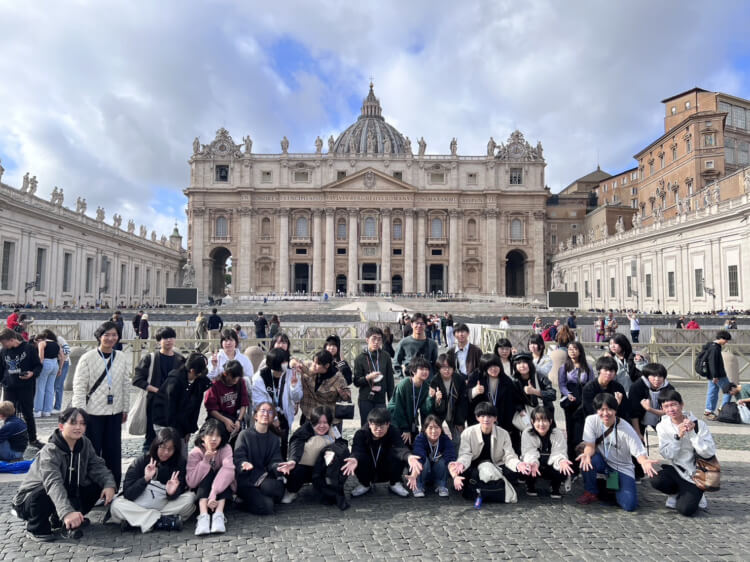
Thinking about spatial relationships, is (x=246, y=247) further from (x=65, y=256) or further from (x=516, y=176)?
(x=516, y=176)

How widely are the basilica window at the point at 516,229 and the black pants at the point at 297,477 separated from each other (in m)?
59.7

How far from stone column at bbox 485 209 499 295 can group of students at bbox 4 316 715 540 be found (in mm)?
54370

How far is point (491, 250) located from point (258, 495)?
190 ft

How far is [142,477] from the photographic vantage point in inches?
183

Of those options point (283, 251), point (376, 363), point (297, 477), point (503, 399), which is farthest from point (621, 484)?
point (283, 251)

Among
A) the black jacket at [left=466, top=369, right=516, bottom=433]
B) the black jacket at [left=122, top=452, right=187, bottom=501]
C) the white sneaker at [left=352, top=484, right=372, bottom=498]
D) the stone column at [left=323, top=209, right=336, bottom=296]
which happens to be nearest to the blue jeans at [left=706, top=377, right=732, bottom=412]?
the black jacket at [left=466, top=369, right=516, bottom=433]

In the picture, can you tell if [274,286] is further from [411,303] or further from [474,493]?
[474,493]

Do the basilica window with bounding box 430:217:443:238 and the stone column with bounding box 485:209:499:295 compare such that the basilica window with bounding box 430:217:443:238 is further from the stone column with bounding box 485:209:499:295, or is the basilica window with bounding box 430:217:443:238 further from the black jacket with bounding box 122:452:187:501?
the black jacket with bounding box 122:452:187:501

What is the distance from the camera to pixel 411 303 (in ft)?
139

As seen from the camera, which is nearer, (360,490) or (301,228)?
(360,490)

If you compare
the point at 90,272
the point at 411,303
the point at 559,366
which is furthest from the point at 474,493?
the point at 90,272

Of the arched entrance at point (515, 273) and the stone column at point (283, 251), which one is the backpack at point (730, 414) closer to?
the stone column at point (283, 251)

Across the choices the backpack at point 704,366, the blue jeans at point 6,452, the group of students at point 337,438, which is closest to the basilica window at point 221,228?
the blue jeans at point 6,452

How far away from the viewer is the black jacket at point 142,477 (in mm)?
4479
